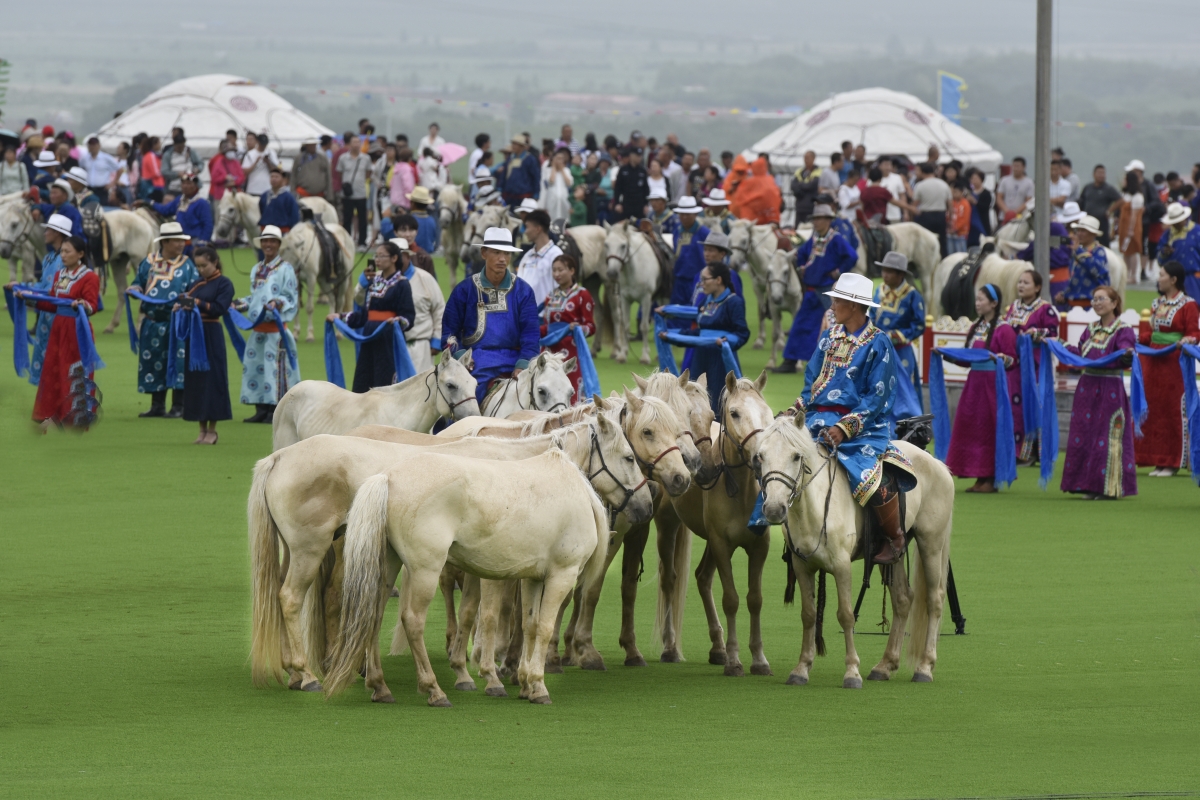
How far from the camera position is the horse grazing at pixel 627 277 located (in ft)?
61.6

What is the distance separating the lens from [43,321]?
45.8 ft

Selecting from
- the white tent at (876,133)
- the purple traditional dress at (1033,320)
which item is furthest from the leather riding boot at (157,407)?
the white tent at (876,133)

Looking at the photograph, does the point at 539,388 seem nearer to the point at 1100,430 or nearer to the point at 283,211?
the point at 1100,430

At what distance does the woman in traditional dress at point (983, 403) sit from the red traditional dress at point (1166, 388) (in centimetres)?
116

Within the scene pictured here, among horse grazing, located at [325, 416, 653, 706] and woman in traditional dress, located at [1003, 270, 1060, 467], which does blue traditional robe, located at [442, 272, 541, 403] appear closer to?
horse grazing, located at [325, 416, 653, 706]

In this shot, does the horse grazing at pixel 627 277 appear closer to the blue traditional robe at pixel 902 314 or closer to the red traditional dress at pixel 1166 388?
the blue traditional robe at pixel 902 314

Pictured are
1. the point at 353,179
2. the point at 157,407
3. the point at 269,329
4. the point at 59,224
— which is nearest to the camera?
the point at 59,224

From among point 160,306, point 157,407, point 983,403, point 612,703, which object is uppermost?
point 160,306

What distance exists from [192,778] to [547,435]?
2.30m

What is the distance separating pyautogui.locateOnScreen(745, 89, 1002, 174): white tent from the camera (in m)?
36.9

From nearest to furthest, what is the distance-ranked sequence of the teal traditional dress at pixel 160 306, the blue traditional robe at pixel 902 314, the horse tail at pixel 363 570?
the horse tail at pixel 363 570
the blue traditional robe at pixel 902 314
the teal traditional dress at pixel 160 306

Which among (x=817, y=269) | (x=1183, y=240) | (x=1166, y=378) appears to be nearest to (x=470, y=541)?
(x=1166, y=378)

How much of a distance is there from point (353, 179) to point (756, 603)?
19818 mm

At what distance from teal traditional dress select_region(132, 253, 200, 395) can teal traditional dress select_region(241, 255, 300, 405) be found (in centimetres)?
54
